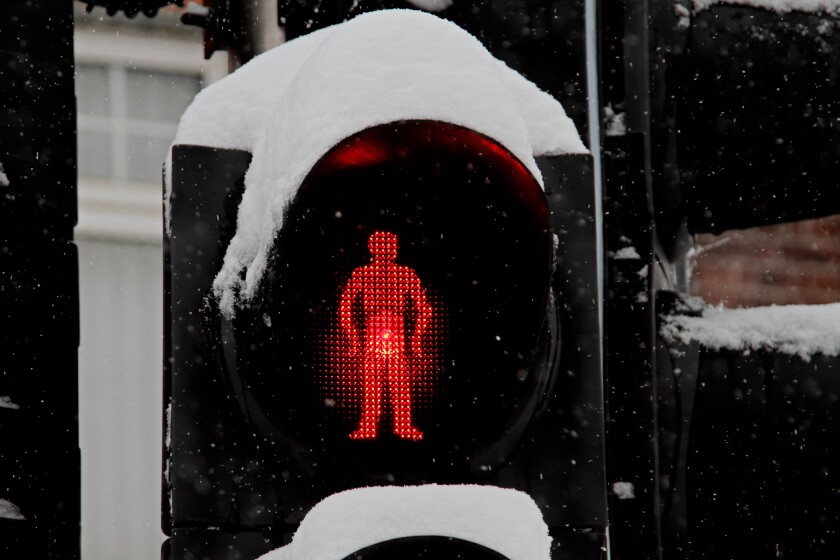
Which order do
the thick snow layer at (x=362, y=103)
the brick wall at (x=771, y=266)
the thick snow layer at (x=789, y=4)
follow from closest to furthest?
the thick snow layer at (x=362, y=103) < the thick snow layer at (x=789, y=4) < the brick wall at (x=771, y=266)

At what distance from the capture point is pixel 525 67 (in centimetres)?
189

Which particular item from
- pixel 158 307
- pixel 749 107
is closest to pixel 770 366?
pixel 749 107

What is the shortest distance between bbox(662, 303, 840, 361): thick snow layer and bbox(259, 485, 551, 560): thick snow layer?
672 millimetres

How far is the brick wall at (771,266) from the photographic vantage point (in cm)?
483

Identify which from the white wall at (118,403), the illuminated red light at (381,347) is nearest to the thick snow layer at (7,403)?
the illuminated red light at (381,347)

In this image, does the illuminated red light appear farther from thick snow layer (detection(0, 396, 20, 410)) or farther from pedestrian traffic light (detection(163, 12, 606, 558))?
thick snow layer (detection(0, 396, 20, 410))

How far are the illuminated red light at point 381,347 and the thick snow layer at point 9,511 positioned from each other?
644mm

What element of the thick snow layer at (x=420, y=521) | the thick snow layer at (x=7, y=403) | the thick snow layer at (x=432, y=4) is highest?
the thick snow layer at (x=432, y=4)

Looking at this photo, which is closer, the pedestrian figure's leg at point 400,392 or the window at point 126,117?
the pedestrian figure's leg at point 400,392

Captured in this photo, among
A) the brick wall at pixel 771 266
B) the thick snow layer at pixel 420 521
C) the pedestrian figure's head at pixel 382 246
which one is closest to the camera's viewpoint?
the thick snow layer at pixel 420 521

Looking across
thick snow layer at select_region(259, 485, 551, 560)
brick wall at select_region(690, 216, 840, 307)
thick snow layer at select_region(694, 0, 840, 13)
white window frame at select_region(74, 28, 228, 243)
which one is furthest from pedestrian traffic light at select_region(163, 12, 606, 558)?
white window frame at select_region(74, 28, 228, 243)

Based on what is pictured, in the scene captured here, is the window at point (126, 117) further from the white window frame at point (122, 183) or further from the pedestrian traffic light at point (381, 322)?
the pedestrian traffic light at point (381, 322)

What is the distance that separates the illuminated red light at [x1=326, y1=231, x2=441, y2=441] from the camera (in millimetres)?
1498

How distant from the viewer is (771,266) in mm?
5035
